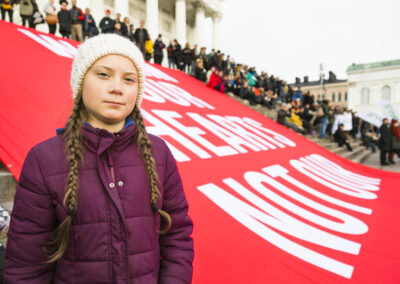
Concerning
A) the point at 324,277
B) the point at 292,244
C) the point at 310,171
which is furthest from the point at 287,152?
the point at 324,277

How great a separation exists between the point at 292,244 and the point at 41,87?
4.22 meters

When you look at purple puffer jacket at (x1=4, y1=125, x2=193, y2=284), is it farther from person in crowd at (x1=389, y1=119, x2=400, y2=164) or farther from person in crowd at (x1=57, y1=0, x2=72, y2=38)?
person in crowd at (x1=389, y1=119, x2=400, y2=164)

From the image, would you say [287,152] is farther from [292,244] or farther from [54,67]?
[54,67]

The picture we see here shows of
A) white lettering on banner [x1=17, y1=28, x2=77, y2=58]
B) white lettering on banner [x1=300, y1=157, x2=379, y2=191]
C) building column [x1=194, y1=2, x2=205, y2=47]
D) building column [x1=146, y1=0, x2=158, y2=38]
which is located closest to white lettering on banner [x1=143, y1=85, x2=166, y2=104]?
white lettering on banner [x1=17, y1=28, x2=77, y2=58]

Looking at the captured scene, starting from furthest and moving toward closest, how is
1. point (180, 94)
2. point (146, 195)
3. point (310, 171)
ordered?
point (180, 94), point (310, 171), point (146, 195)

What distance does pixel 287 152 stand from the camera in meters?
6.87

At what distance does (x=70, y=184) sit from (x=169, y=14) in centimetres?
3215

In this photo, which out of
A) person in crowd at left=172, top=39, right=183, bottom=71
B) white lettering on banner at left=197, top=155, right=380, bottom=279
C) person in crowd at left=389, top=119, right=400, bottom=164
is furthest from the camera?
person in crowd at left=172, top=39, right=183, bottom=71

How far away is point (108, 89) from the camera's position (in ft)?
3.67

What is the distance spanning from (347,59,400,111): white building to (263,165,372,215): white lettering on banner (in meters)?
56.1

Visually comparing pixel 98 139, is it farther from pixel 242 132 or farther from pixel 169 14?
pixel 169 14

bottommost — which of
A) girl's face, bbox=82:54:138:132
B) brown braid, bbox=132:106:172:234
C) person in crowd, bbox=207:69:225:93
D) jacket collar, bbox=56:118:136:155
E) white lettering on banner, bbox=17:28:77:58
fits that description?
brown braid, bbox=132:106:172:234

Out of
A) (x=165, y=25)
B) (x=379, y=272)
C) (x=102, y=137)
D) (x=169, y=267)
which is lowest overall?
(x=379, y=272)

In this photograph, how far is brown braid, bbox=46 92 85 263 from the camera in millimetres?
1037
